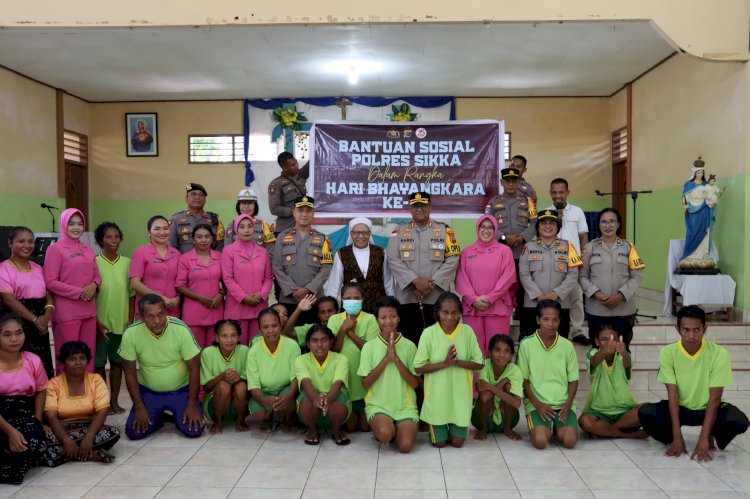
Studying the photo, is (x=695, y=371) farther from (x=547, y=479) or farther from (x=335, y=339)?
(x=335, y=339)

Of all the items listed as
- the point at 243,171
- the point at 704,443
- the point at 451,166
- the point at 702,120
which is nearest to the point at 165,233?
the point at 451,166

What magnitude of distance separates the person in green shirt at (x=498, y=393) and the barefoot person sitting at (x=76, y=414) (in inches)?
85.6

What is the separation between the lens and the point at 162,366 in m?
4.45

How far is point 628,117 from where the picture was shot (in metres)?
10.2

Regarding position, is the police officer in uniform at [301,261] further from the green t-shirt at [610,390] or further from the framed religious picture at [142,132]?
the framed religious picture at [142,132]

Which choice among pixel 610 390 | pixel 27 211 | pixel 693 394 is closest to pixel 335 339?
pixel 610 390

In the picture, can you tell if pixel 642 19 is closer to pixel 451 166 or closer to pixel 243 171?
pixel 451 166

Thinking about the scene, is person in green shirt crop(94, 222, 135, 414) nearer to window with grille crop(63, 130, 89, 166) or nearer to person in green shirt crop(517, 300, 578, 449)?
person in green shirt crop(517, 300, 578, 449)

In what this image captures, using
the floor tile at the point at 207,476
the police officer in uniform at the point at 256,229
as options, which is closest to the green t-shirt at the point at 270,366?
the floor tile at the point at 207,476

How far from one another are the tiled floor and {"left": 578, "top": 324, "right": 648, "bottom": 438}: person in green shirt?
0.29 ft

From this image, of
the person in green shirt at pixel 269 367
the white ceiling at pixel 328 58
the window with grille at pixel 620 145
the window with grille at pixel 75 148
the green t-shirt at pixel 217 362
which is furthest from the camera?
the window with grille at pixel 75 148

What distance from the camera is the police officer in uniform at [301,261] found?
201 inches

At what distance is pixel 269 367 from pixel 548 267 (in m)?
2.09

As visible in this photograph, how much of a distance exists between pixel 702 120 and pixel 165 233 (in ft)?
19.4
